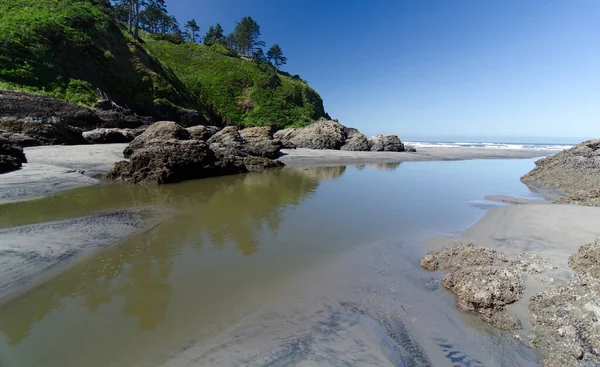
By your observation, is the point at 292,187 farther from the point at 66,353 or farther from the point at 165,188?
the point at 66,353

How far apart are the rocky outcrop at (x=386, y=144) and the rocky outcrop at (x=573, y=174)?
1699 cm

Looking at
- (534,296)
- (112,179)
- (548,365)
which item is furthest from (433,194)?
(112,179)

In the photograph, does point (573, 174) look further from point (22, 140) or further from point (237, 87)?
point (237, 87)

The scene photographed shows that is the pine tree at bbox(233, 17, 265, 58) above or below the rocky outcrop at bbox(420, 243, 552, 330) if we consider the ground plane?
above

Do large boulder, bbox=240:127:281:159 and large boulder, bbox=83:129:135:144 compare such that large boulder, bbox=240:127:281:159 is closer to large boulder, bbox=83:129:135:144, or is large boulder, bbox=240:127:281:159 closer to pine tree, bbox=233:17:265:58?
large boulder, bbox=83:129:135:144

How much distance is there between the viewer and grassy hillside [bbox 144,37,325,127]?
160 feet

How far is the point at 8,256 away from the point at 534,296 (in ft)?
27.3

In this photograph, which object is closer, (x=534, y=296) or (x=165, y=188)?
(x=534, y=296)

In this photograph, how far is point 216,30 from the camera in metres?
74.5

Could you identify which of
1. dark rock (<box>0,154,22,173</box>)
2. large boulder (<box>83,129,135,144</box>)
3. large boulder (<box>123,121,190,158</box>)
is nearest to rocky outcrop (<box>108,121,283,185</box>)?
large boulder (<box>123,121,190,158</box>)

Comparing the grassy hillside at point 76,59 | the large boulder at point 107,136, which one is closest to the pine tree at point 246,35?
the grassy hillside at point 76,59

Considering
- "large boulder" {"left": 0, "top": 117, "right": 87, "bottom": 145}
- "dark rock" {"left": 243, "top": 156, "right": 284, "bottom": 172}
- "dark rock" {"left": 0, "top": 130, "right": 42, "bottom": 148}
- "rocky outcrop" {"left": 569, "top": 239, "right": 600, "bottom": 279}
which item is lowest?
"rocky outcrop" {"left": 569, "top": 239, "right": 600, "bottom": 279}

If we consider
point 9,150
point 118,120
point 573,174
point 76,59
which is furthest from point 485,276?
point 76,59

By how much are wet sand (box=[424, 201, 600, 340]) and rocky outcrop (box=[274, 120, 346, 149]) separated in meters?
24.7
